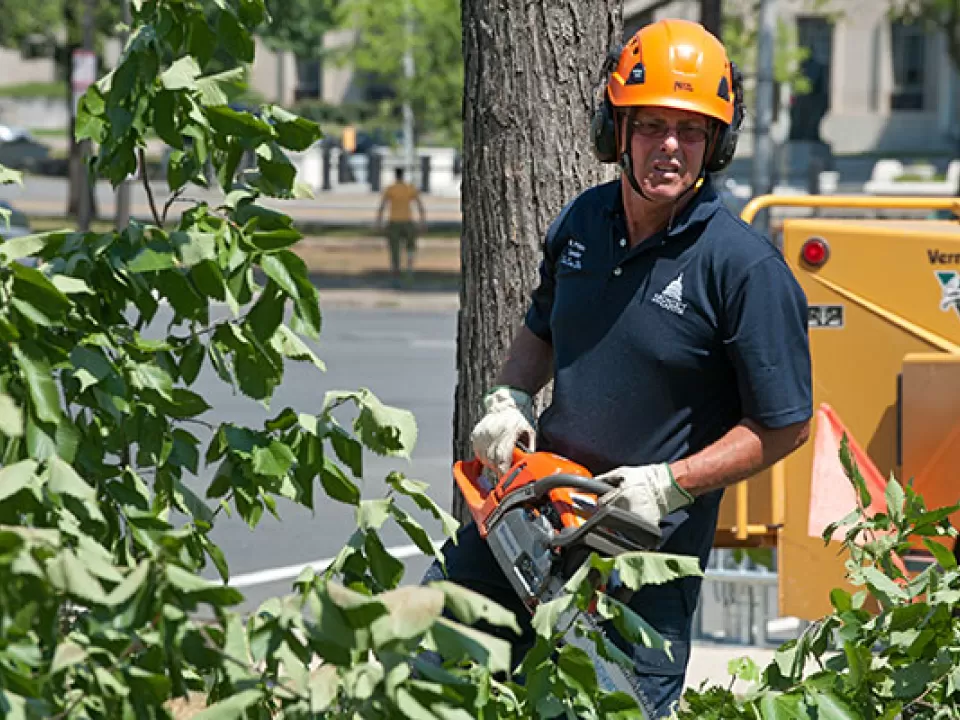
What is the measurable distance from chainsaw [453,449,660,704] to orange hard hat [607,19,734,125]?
2.53ft

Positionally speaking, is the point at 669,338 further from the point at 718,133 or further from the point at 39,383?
the point at 39,383

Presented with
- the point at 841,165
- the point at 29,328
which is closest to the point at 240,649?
the point at 29,328

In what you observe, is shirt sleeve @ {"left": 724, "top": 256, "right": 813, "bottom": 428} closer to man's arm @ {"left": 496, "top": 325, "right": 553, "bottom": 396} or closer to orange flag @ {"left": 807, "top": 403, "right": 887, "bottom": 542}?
man's arm @ {"left": 496, "top": 325, "right": 553, "bottom": 396}

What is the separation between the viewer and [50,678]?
6.85ft

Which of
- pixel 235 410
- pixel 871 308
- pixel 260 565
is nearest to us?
pixel 871 308

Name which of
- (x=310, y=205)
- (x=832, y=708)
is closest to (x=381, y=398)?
(x=832, y=708)

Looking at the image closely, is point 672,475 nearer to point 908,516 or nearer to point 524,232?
point 908,516

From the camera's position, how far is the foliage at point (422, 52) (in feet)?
92.1

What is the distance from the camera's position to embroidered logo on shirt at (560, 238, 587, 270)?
12.1 ft

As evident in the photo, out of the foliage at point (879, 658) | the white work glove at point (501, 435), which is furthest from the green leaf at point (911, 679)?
the white work glove at point (501, 435)

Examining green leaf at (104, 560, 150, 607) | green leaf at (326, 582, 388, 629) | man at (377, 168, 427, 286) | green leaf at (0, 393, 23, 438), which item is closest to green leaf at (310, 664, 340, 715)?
green leaf at (326, 582, 388, 629)

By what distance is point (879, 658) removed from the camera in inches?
130

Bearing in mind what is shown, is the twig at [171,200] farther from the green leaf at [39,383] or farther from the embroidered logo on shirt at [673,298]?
the embroidered logo on shirt at [673,298]

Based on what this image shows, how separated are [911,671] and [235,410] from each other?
9.95 metres
